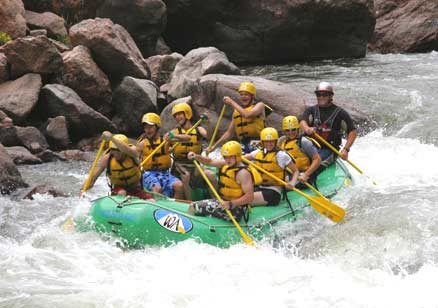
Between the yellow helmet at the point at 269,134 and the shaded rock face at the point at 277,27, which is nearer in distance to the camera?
the yellow helmet at the point at 269,134

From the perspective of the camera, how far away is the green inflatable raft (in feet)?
23.4

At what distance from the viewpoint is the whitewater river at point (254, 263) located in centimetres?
620

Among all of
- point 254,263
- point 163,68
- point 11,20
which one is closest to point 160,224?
point 254,263

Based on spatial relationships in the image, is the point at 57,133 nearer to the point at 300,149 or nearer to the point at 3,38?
the point at 3,38

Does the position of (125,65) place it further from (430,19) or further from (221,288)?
(430,19)

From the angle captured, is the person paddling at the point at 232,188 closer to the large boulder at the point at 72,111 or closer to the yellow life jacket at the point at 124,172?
the yellow life jacket at the point at 124,172

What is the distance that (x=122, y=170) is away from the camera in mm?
7719

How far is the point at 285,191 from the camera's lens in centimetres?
795

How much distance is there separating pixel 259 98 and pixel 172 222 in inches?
233

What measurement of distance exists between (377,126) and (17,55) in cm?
731

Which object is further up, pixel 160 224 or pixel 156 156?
pixel 156 156

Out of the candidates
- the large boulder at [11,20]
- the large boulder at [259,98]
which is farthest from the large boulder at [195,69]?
the large boulder at [11,20]

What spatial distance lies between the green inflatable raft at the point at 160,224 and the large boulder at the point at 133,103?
20.7 feet

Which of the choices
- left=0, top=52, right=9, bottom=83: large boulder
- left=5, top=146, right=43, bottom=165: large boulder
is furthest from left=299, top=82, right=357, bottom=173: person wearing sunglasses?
left=0, top=52, right=9, bottom=83: large boulder
